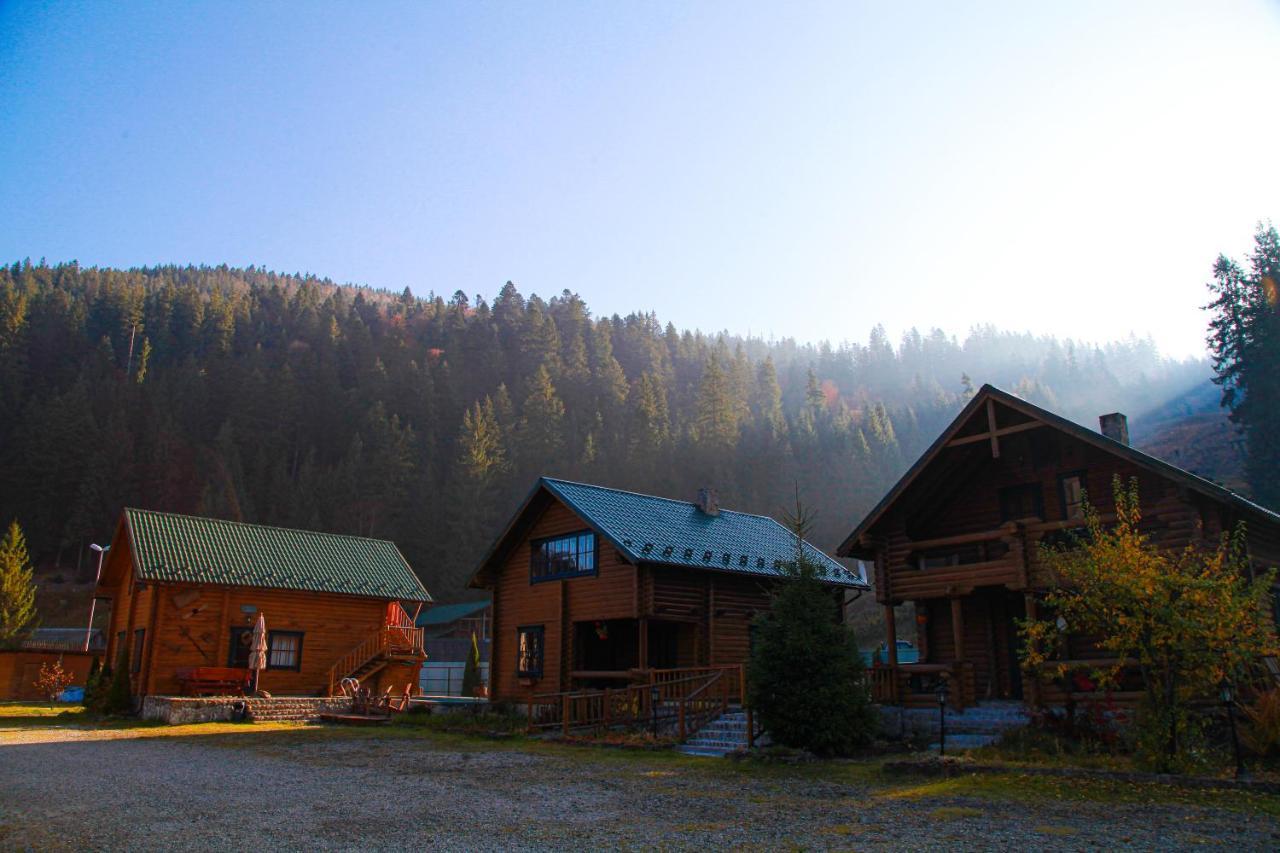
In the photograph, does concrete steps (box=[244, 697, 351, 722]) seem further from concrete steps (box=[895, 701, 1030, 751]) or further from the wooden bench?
concrete steps (box=[895, 701, 1030, 751])

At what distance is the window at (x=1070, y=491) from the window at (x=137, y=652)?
26411 millimetres

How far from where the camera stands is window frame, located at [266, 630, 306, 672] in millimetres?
29000

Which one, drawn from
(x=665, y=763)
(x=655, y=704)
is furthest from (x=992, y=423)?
(x=665, y=763)

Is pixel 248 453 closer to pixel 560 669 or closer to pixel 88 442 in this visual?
pixel 88 442

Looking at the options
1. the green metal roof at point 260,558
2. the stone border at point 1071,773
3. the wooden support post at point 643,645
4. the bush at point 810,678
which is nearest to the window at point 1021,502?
the bush at point 810,678

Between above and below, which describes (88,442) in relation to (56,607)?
above

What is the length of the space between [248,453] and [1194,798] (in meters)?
77.4

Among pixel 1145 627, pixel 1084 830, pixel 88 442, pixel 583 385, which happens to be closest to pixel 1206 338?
pixel 583 385

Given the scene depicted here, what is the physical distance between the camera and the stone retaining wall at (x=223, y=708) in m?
23.9

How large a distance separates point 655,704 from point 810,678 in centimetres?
510

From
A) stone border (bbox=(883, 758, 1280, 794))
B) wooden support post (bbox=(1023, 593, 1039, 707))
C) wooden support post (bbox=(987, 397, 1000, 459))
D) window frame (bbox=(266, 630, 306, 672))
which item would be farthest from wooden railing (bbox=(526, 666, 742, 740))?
window frame (bbox=(266, 630, 306, 672))

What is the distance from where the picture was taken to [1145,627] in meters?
11.8

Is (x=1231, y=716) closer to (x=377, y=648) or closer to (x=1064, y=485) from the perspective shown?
(x=1064, y=485)

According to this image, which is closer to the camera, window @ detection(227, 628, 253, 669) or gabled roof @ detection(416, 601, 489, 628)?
window @ detection(227, 628, 253, 669)
